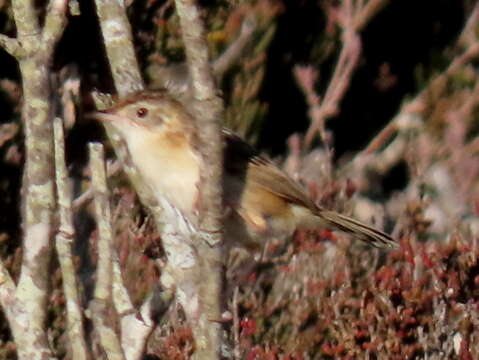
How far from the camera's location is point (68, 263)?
3.85 metres

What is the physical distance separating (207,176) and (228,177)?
230cm

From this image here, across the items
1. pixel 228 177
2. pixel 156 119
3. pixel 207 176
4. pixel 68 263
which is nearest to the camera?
pixel 207 176

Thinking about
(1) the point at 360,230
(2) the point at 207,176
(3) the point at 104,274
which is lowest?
(3) the point at 104,274

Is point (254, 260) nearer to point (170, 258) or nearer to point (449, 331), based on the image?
point (449, 331)

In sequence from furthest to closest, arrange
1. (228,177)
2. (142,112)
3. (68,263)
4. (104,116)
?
(228,177), (142,112), (104,116), (68,263)

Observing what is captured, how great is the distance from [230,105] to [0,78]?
1709mm

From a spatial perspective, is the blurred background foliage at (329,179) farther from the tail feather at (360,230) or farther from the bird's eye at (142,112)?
Answer: the bird's eye at (142,112)

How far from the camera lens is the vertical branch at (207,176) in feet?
10.6

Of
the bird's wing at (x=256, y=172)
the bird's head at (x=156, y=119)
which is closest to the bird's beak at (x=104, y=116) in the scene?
the bird's head at (x=156, y=119)

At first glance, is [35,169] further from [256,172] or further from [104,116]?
[256,172]

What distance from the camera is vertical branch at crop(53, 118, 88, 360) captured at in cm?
383

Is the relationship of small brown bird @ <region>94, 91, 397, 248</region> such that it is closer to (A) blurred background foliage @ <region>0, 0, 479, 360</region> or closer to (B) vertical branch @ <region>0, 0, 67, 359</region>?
(A) blurred background foliage @ <region>0, 0, 479, 360</region>

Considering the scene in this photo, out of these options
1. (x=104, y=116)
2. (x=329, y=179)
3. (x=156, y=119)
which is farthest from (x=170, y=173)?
(x=329, y=179)

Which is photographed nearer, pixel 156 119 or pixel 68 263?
pixel 68 263
